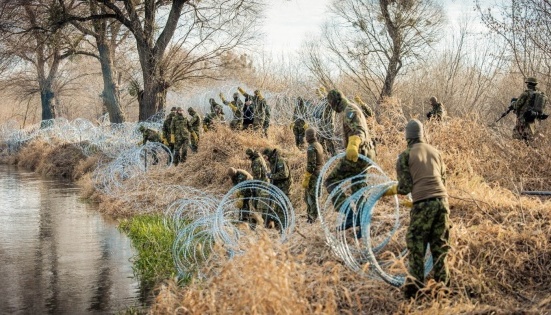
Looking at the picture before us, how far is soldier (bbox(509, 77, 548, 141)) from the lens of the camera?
11758 mm

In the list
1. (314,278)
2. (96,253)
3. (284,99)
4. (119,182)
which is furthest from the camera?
(284,99)

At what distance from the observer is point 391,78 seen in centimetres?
2681

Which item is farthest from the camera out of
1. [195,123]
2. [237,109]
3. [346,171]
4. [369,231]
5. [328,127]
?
[237,109]

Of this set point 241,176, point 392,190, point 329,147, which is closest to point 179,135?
point 329,147

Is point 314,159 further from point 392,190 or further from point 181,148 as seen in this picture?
point 181,148

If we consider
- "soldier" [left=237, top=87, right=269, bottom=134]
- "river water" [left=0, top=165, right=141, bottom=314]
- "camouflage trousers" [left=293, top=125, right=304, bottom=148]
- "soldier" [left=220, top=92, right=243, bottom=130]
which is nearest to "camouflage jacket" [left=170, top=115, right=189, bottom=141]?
"soldier" [left=220, top=92, right=243, bottom=130]

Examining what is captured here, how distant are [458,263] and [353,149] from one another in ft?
6.25

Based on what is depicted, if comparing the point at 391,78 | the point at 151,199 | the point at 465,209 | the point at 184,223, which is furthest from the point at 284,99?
the point at 465,209

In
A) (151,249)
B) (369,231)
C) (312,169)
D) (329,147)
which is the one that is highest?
(329,147)

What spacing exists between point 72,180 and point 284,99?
27.7ft

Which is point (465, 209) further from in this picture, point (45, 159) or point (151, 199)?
point (45, 159)

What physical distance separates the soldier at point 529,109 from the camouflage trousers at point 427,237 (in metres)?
6.21

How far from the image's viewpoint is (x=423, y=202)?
6375mm

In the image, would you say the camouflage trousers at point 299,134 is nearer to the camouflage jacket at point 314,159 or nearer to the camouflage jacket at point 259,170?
the camouflage jacket at point 259,170
